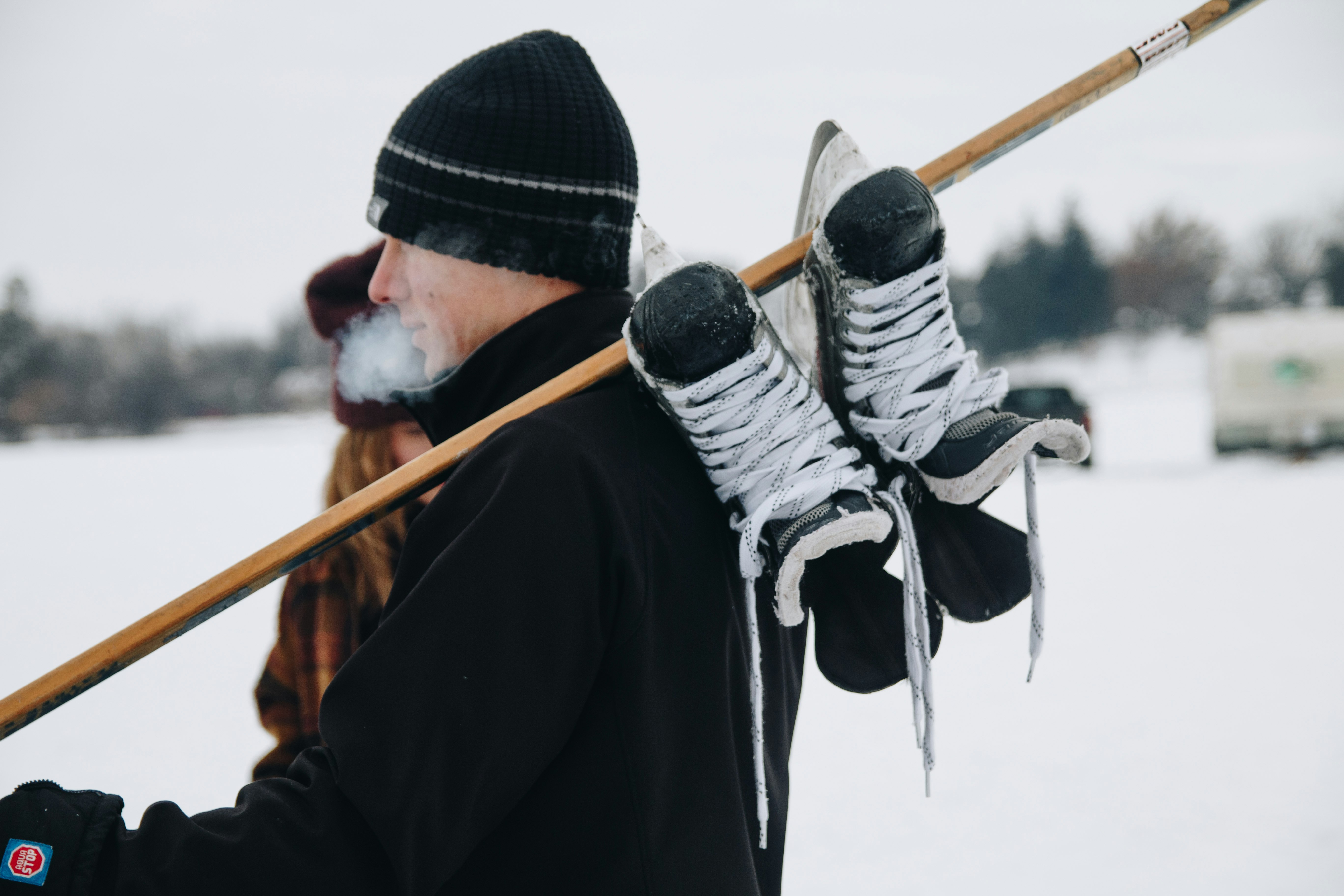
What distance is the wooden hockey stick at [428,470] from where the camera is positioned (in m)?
1.06

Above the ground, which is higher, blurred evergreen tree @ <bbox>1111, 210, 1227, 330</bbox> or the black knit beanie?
blurred evergreen tree @ <bbox>1111, 210, 1227, 330</bbox>

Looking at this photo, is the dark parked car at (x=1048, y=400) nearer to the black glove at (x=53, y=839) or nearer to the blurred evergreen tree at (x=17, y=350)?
the black glove at (x=53, y=839)

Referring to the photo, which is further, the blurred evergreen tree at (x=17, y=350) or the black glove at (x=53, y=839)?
the blurred evergreen tree at (x=17, y=350)

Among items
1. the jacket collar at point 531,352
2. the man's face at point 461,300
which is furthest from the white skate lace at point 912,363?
the man's face at point 461,300

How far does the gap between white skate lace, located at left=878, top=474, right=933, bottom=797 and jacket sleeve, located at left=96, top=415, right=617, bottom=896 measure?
32cm

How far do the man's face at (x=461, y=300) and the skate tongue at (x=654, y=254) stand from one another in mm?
158

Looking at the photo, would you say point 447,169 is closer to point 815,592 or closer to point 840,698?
point 815,592

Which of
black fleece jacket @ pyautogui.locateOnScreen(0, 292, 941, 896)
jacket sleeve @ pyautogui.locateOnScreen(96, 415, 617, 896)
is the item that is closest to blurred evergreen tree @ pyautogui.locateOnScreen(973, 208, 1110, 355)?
black fleece jacket @ pyautogui.locateOnScreen(0, 292, 941, 896)

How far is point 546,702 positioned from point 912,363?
0.51 m

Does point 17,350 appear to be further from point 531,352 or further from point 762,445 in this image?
point 762,445

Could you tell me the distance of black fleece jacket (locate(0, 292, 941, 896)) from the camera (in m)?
0.82

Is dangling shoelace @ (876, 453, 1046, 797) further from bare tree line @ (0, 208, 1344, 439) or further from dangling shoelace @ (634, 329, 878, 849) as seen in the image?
bare tree line @ (0, 208, 1344, 439)

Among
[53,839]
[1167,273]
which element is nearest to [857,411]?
[53,839]

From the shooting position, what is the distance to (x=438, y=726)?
0.83 m
